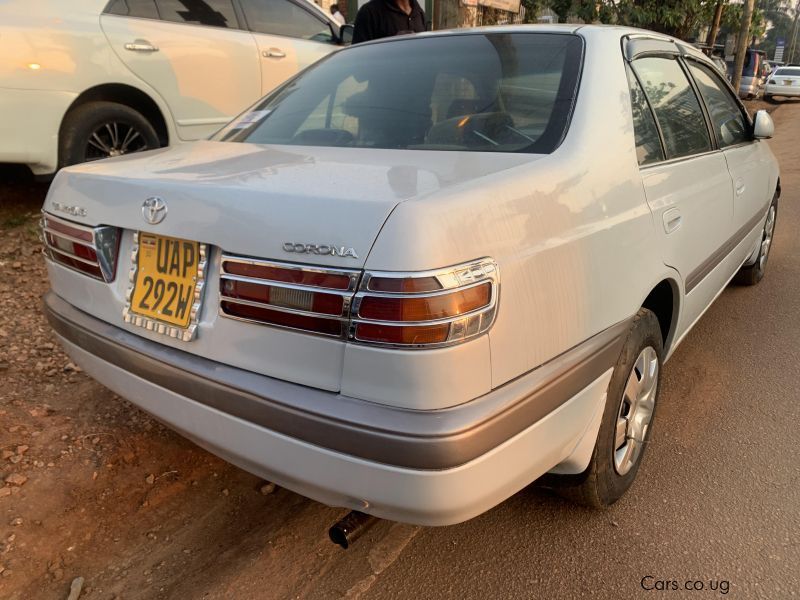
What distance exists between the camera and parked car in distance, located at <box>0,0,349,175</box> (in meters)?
3.84

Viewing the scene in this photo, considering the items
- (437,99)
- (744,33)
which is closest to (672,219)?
(437,99)

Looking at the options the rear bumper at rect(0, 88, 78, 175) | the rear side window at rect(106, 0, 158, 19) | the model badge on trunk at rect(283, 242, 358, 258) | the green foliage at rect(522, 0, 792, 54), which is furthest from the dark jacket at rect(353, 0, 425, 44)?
the green foliage at rect(522, 0, 792, 54)

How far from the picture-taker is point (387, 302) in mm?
1463

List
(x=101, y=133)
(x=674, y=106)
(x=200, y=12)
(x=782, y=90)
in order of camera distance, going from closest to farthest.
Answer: (x=674, y=106) → (x=101, y=133) → (x=200, y=12) → (x=782, y=90)

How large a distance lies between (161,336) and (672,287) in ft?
6.18

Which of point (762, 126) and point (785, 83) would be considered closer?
point (762, 126)

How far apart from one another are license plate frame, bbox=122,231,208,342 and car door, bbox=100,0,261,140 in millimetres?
3032

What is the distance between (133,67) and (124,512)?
3208 mm

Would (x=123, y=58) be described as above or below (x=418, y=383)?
above

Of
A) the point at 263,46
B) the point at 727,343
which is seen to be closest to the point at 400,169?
the point at 727,343

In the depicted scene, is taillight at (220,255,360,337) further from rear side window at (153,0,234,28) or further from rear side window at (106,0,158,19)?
rear side window at (153,0,234,28)

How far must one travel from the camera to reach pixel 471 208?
5.10 ft

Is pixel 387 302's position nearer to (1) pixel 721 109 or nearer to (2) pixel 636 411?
(2) pixel 636 411

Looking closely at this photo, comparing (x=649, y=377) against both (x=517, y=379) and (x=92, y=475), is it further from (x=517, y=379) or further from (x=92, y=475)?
(x=92, y=475)
